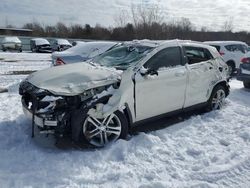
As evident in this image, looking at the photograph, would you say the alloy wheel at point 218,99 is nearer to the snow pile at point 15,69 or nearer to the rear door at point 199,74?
the rear door at point 199,74

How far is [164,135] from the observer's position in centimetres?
489

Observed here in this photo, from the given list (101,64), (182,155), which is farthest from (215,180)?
(101,64)

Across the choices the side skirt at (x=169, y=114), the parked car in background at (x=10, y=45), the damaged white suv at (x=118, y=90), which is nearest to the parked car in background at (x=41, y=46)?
the parked car in background at (x=10, y=45)

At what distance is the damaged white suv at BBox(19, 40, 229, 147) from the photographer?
413 cm

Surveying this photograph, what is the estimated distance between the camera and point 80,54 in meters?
8.73

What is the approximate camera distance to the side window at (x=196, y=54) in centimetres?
582

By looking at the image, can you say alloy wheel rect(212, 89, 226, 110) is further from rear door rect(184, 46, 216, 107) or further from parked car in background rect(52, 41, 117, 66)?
parked car in background rect(52, 41, 117, 66)

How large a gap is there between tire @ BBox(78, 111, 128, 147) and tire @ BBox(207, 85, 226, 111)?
8.64 ft

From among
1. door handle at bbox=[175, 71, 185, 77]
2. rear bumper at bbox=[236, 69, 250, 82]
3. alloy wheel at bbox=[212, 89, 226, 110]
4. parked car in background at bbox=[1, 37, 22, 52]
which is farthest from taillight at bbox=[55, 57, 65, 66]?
parked car in background at bbox=[1, 37, 22, 52]

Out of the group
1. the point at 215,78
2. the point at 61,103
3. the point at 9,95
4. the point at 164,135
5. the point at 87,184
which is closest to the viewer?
→ the point at 87,184

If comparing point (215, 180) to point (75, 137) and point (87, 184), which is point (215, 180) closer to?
point (87, 184)

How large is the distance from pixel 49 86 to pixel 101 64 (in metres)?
1.39

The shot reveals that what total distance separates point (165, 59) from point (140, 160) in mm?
2120

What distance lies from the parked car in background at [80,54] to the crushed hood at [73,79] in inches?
135
